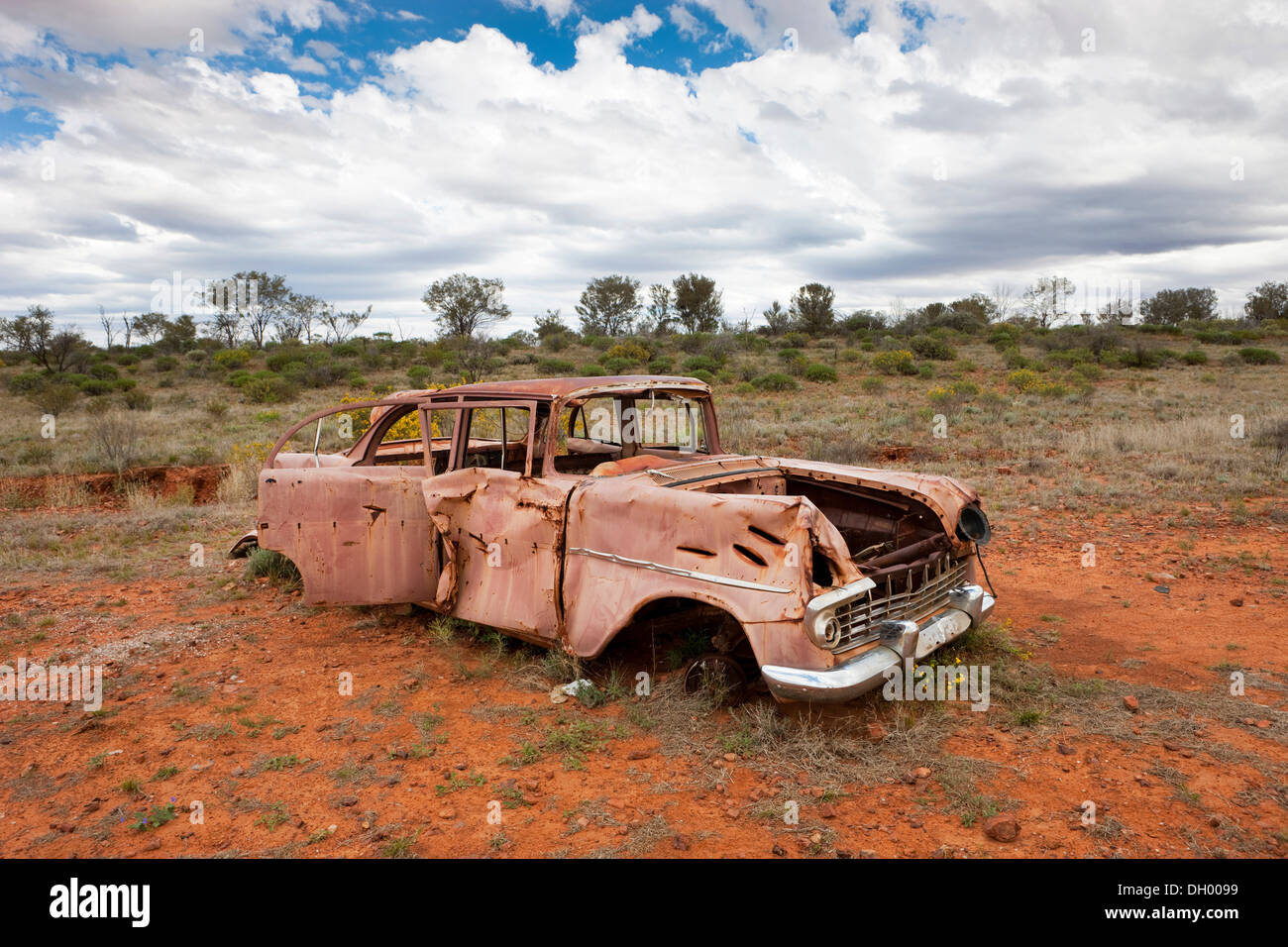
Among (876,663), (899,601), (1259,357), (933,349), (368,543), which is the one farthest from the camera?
(933,349)

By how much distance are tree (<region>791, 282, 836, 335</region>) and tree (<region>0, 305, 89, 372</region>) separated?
29756 mm

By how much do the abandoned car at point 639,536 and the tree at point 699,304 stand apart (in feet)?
106

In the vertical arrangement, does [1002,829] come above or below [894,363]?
below

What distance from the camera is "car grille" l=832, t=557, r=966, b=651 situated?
3.72m

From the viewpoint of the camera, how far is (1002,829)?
3.03 metres

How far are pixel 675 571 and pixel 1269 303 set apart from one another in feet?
153

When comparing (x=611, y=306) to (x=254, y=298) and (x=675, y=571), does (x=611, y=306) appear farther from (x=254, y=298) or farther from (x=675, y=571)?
(x=675, y=571)

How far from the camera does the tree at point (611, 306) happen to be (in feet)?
124

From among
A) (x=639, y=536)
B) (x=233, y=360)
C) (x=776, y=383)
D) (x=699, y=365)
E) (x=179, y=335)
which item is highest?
(x=179, y=335)

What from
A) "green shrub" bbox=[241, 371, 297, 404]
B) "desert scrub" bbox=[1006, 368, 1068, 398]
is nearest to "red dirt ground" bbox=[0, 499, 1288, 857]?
"desert scrub" bbox=[1006, 368, 1068, 398]

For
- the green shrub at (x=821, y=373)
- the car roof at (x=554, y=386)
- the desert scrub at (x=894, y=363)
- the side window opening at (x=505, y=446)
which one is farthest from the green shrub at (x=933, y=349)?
the car roof at (x=554, y=386)

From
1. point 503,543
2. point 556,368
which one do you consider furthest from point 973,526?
point 556,368

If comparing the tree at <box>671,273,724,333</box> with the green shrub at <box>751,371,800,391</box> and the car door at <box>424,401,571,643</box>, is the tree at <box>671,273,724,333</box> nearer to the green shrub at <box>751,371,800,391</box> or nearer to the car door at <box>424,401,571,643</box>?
the green shrub at <box>751,371,800,391</box>
